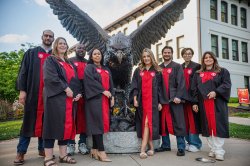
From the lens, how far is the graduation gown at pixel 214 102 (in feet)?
15.0

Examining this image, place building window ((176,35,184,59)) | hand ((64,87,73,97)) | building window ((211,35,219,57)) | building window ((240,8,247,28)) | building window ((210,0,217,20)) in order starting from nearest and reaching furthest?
hand ((64,87,73,97)) < building window ((210,0,217,20)) < building window ((176,35,184,59)) < building window ((211,35,219,57)) < building window ((240,8,247,28))

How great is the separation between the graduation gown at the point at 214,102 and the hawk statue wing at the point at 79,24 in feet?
7.67

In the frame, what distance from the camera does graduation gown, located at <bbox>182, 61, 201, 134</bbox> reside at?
515 centimetres

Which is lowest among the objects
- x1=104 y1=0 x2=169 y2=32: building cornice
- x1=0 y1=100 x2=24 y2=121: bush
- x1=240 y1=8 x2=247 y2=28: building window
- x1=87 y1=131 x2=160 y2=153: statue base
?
x1=0 y1=100 x2=24 y2=121: bush

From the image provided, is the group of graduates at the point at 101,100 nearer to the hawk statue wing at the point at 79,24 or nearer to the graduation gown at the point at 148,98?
the graduation gown at the point at 148,98

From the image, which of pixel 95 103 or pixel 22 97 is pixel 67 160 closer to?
pixel 95 103

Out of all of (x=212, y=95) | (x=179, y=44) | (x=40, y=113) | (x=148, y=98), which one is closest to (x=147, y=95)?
(x=148, y=98)

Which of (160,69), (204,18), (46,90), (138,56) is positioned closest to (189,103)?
(160,69)

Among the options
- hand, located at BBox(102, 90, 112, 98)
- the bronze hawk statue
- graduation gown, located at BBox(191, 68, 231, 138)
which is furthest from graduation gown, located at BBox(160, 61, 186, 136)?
hand, located at BBox(102, 90, 112, 98)

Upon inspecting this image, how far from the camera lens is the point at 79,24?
6039 mm

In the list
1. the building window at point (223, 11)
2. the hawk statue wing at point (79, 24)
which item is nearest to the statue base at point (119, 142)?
the hawk statue wing at point (79, 24)

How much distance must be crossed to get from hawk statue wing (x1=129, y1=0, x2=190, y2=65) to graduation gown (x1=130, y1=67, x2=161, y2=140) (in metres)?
1.62

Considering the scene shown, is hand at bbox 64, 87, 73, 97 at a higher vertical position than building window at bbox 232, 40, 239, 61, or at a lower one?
lower

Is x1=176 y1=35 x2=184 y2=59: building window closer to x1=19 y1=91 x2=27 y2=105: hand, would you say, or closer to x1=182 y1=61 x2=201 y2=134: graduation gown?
x1=182 y1=61 x2=201 y2=134: graduation gown
